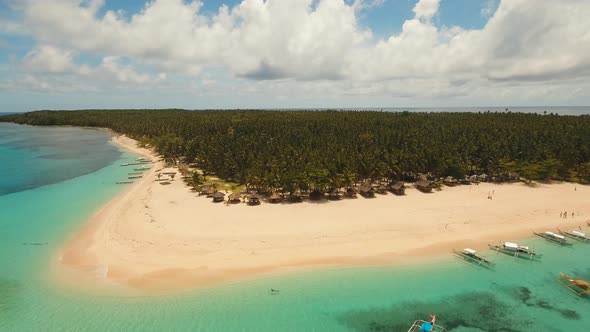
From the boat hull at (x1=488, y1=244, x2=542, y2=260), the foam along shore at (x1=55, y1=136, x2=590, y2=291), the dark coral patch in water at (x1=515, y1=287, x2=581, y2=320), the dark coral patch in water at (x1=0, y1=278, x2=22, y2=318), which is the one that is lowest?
the dark coral patch in water at (x1=515, y1=287, x2=581, y2=320)

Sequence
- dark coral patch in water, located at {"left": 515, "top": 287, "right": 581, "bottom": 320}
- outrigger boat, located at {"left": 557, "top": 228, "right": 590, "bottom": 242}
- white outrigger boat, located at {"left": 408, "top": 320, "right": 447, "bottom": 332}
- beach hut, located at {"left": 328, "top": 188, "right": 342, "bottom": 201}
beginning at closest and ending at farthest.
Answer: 1. white outrigger boat, located at {"left": 408, "top": 320, "right": 447, "bottom": 332}
2. dark coral patch in water, located at {"left": 515, "top": 287, "right": 581, "bottom": 320}
3. outrigger boat, located at {"left": 557, "top": 228, "right": 590, "bottom": 242}
4. beach hut, located at {"left": 328, "top": 188, "right": 342, "bottom": 201}

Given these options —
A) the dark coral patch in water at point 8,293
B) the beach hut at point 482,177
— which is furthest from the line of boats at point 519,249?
the dark coral patch in water at point 8,293

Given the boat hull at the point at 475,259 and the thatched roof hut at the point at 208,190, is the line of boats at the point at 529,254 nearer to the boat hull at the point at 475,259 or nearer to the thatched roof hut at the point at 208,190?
the boat hull at the point at 475,259

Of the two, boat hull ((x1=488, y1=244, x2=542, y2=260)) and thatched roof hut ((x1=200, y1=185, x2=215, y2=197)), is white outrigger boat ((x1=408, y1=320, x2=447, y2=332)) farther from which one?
thatched roof hut ((x1=200, y1=185, x2=215, y2=197))

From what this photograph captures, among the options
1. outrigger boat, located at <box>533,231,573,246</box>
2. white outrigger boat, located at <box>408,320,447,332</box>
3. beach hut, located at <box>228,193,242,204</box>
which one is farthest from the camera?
beach hut, located at <box>228,193,242,204</box>

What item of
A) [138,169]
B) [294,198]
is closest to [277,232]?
[294,198]

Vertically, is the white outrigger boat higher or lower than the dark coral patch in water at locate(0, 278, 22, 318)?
lower

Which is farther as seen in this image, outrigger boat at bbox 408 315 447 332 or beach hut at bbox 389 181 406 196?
beach hut at bbox 389 181 406 196

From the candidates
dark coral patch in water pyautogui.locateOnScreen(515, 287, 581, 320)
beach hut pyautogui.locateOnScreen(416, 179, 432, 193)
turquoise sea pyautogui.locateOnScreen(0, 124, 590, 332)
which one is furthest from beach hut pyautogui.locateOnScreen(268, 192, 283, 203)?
dark coral patch in water pyautogui.locateOnScreen(515, 287, 581, 320)
